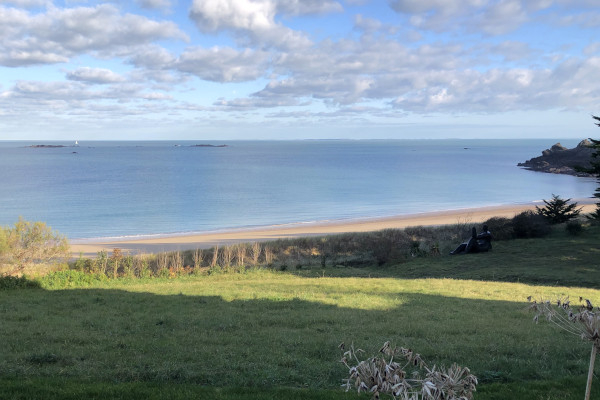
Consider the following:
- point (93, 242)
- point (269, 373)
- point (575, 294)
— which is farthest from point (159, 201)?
point (269, 373)

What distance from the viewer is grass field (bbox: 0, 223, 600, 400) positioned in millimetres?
5777

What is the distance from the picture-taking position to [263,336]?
8477mm

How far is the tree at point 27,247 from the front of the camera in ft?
49.8

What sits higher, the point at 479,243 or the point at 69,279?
the point at 69,279

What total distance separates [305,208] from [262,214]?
545cm

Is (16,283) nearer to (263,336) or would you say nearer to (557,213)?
(263,336)

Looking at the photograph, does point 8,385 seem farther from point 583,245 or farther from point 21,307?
point 583,245

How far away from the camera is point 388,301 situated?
1216 cm

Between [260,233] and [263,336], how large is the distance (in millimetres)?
26204

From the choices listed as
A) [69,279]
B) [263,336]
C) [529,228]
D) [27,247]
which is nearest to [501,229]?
[529,228]

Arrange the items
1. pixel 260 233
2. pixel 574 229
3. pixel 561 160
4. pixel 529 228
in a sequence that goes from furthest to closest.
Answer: pixel 561 160
pixel 260 233
pixel 529 228
pixel 574 229

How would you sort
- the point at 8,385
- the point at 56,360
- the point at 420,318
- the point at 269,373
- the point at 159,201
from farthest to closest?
the point at 159,201
the point at 420,318
the point at 56,360
the point at 269,373
the point at 8,385

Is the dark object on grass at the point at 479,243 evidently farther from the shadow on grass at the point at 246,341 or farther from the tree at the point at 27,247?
the tree at the point at 27,247

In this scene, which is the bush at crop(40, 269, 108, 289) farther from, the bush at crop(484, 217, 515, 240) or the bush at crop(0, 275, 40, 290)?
the bush at crop(484, 217, 515, 240)
